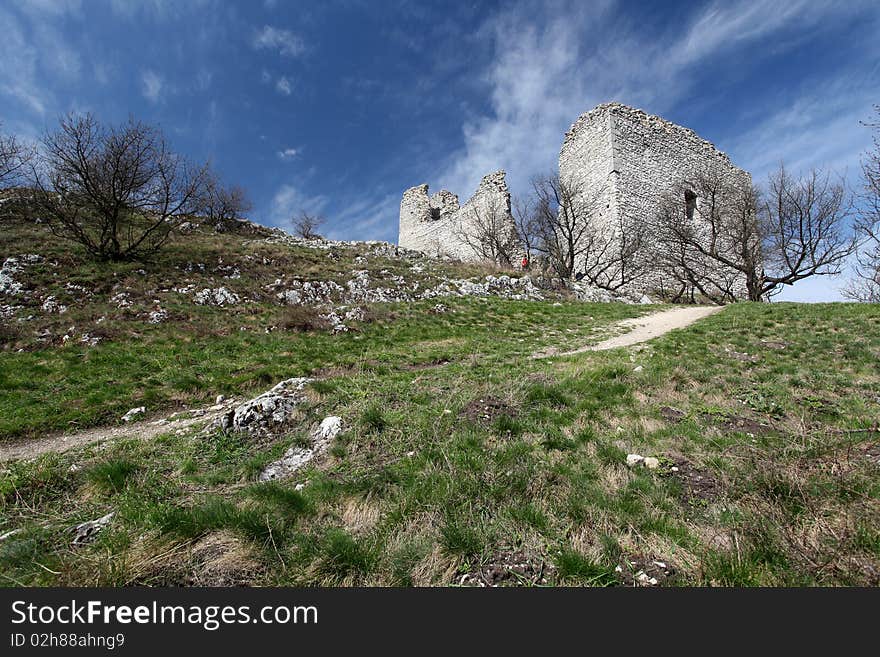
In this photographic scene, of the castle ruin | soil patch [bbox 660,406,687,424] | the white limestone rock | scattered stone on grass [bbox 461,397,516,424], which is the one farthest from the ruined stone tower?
the white limestone rock

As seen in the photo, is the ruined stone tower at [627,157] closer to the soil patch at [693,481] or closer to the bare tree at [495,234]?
the bare tree at [495,234]

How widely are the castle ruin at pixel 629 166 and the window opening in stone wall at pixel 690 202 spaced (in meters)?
0.07

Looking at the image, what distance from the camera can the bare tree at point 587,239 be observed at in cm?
2512

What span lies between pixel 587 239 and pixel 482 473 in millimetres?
27129

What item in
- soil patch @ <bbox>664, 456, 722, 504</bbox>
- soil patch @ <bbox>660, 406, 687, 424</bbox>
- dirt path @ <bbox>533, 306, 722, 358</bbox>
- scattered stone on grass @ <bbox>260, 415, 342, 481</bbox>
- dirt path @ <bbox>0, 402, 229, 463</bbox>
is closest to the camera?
soil patch @ <bbox>664, 456, 722, 504</bbox>

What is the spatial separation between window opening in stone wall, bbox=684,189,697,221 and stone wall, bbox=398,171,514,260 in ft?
45.8

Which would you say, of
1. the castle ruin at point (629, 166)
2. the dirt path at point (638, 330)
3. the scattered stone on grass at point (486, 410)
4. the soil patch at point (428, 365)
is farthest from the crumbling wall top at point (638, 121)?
the scattered stone on grass at point (486, 410)

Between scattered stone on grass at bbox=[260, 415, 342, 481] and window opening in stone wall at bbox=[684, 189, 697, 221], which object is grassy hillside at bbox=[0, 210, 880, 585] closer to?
scattered stone on grass at bbox=[260, 415, 342, 481]

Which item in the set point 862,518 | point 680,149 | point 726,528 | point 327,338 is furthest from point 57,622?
point 680,149

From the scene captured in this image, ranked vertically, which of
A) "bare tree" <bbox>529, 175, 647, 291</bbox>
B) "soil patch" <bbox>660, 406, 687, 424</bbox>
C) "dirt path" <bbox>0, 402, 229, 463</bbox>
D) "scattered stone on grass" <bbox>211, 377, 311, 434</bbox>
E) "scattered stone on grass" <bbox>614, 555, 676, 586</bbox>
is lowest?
"scattered stone on grass" <bbox>614, 555, 676, 586</bbox>

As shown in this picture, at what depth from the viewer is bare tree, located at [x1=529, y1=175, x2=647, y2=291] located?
25125 mm

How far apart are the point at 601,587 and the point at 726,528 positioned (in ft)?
4.18

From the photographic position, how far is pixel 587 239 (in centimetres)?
2695

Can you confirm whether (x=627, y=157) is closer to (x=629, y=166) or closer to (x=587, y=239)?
(x=629, y=166)
